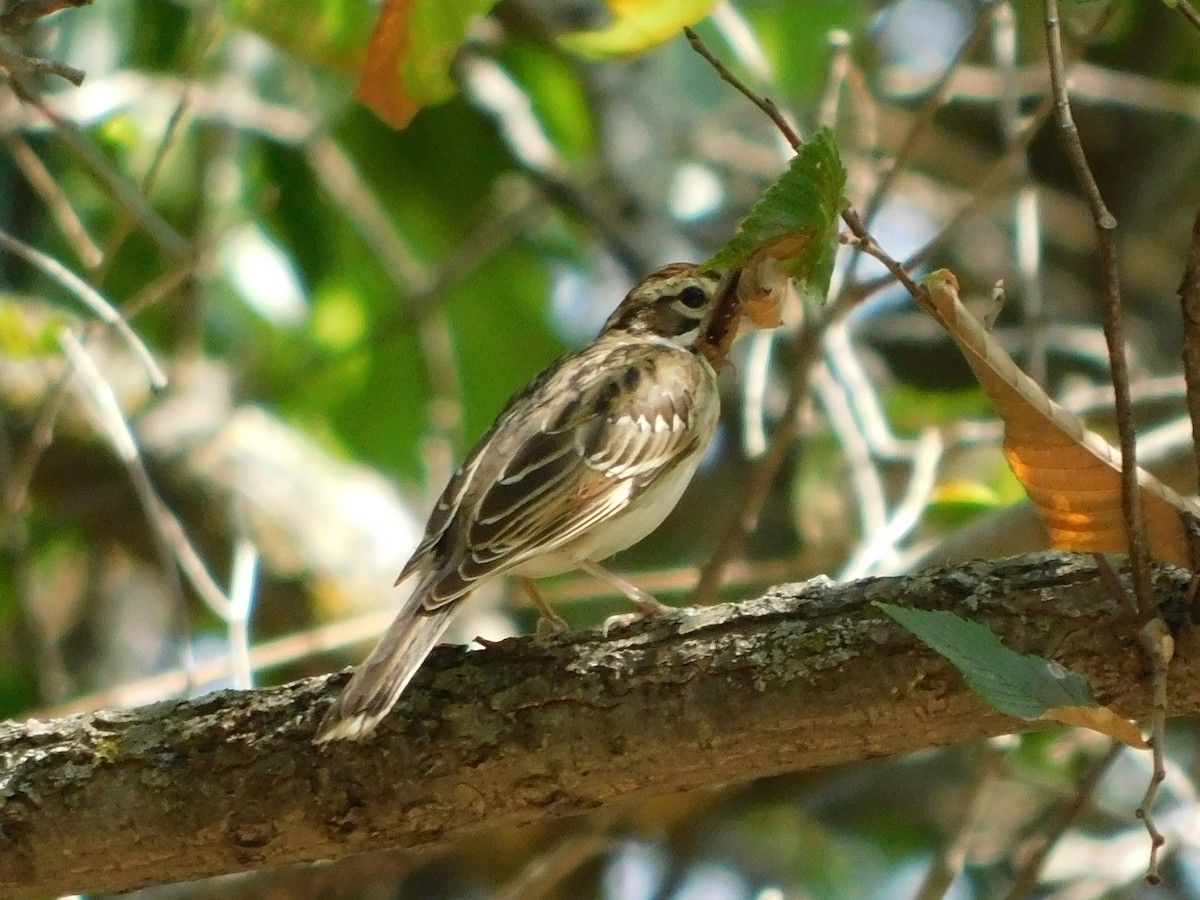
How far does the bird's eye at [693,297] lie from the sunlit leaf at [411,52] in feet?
5.83

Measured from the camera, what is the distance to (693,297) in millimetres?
5957

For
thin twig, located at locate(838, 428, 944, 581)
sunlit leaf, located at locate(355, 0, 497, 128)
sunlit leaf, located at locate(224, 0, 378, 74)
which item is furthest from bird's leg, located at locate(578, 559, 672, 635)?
sunlit leaf, located at locate(224, 0, 378, 74)

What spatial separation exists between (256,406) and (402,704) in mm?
4048

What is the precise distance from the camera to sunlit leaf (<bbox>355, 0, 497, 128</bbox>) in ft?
13.0

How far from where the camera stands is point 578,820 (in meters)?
6.20

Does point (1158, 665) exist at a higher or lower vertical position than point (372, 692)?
lower

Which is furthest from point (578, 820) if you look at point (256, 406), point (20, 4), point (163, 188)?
point (20, 4)

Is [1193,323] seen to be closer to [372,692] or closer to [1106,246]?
[1106,246]

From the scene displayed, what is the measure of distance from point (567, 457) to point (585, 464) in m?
0.07

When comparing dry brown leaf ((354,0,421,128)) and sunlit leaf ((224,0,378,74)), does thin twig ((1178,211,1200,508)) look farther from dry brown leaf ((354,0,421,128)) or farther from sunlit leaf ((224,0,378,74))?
sunlit leaf ((224,0,378,74))

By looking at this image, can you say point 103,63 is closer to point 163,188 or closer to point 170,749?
point 163,188

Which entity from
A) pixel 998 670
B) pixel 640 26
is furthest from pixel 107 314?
pixel 998 670

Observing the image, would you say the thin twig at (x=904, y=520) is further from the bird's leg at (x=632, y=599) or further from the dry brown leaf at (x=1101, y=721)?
the dry brown leaf at (x=1101, y=721)

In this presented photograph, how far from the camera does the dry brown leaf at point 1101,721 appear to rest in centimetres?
265
